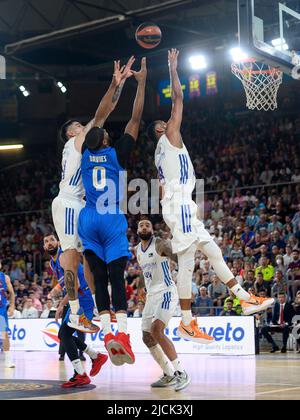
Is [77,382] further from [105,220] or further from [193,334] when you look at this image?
[105,220]

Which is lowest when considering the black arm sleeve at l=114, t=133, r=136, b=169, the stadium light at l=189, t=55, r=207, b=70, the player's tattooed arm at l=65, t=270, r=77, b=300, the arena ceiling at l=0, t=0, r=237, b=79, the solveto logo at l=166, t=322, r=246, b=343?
the solveto logo at l=166, t=322, r=246, b=343

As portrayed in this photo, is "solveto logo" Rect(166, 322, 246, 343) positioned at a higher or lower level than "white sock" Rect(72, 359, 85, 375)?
higher

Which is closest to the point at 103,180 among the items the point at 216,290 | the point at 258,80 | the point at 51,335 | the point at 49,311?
the point at 258,80

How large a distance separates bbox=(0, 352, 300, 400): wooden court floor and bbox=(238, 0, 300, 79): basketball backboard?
15.1 ft

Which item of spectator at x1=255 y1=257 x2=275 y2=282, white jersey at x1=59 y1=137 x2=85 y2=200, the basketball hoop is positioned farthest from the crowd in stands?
white jersey at x1=59 y1=137 x2=85 y2=200

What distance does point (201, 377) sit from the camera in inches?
386

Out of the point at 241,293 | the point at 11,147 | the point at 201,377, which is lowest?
the point at 201,377

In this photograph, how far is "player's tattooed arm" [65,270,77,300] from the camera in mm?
8461

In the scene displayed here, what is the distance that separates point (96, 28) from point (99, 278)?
1543 centimetres

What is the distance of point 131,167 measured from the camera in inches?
1101

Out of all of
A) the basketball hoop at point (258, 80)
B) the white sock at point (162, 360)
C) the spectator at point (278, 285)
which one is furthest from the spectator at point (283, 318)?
the white sock at point (162, 360)

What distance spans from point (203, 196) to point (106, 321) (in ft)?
49.2

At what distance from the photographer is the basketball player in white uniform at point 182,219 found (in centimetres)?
830

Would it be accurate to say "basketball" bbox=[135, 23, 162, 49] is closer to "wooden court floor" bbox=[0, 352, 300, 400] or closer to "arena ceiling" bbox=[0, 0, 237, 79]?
"wooden court floor" bbox=[0, 352, 300, 400]
